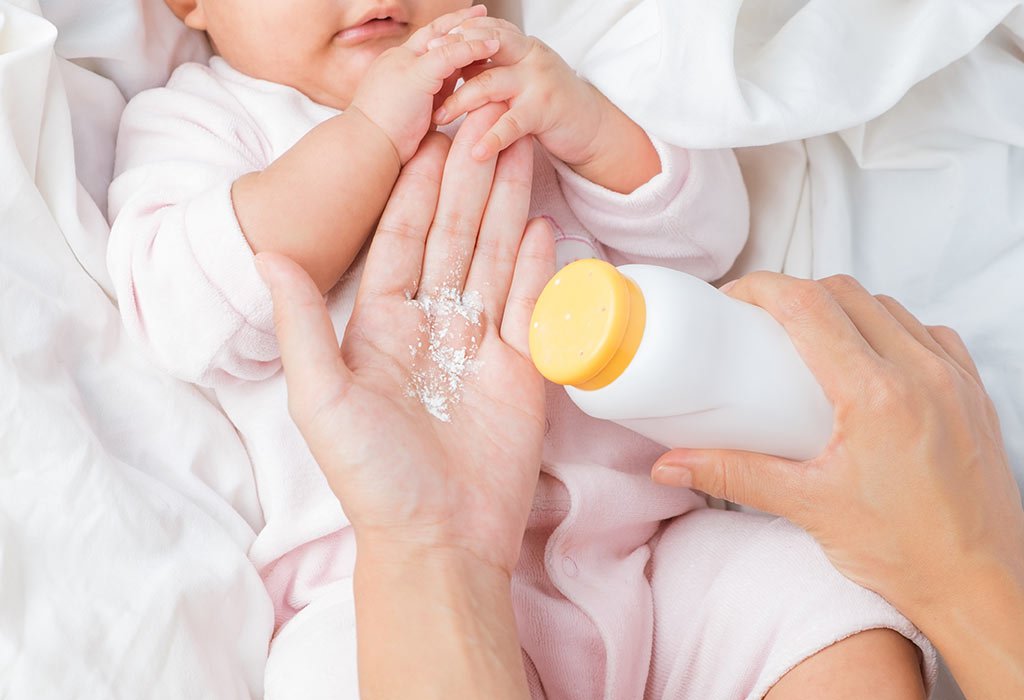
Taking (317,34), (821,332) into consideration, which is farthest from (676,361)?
(317,34)

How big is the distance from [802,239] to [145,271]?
33.9 inches

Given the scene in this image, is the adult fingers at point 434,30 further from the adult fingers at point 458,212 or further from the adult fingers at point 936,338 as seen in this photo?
the adult fingers at point 936,338

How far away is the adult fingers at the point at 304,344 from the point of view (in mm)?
878

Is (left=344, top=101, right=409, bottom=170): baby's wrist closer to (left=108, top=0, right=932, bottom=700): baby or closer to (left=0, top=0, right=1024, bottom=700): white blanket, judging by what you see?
(left=108, top=0, right=932, bottom=700): baby

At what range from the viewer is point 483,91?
3.53 ft

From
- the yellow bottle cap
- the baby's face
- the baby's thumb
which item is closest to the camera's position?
the yellow bottle cap

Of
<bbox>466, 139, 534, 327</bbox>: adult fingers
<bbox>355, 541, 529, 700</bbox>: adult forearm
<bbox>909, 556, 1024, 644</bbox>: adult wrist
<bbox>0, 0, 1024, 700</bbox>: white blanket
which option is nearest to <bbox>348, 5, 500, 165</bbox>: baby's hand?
<bbox>466, 139, 534, 327</bbox>: adult fingers

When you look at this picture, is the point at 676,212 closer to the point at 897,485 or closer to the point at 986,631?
the point at 897,485

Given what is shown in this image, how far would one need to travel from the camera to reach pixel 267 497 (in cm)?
113

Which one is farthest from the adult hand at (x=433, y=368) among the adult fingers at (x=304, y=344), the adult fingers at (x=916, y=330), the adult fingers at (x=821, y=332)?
the adult fingers at (x=916, y=330)

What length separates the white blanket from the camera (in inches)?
35.7

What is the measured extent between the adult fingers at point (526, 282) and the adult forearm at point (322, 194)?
0.55 ft

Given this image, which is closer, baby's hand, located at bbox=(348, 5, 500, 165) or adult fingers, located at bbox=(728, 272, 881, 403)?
adult fingers, located at bbox=(728, 272, 881, 403)

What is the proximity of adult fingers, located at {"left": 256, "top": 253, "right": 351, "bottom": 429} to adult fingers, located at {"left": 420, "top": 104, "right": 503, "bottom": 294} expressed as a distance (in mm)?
173
